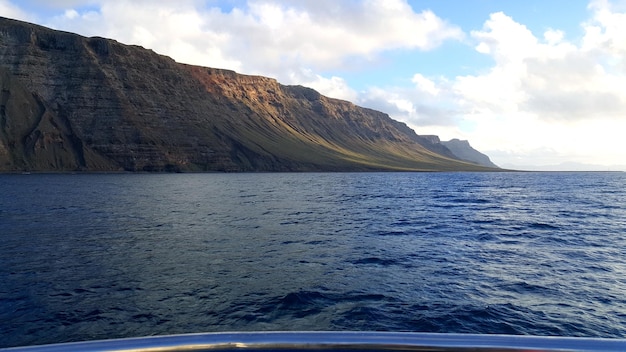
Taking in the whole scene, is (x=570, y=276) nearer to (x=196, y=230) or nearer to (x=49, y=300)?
(x=49, y=300)

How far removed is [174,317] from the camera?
1395 centimetres

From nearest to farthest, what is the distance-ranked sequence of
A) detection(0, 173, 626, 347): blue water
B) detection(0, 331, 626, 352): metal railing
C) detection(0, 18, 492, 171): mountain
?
detection(0, 331, 626, 352): metal railing, detection(0, 173, 626, 347): blue water, detection(0, 18, 492, 171): mountain

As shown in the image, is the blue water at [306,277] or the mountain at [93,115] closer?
the blue water at [306,277]

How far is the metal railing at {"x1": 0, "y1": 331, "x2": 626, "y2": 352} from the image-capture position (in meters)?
3.96

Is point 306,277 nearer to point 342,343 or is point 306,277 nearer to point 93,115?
point 342,343

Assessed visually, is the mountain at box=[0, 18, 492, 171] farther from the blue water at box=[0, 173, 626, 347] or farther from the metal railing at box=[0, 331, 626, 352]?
the metal railing at box=[0, 331, 626, 352]

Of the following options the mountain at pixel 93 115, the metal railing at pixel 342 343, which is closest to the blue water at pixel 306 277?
A: the metal railing at pixel 342 343

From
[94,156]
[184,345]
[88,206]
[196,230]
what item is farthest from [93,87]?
[184,345]

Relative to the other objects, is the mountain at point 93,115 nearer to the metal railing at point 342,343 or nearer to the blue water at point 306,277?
the blue water at point 306,277

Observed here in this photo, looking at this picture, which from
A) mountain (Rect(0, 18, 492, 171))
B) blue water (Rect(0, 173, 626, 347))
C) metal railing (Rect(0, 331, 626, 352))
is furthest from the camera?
mountain (Rect(0, 18, 492, 171))

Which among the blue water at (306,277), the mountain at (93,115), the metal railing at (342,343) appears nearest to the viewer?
the metal railing at (342,343)

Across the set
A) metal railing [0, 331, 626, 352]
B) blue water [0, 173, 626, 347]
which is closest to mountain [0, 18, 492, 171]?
blue water [0, 173, 626, 347]

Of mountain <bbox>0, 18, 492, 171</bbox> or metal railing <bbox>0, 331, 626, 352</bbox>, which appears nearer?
metal railing <bbox>0, 331, 626, 352</bbox>

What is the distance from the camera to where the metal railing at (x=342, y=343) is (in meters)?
3.96
